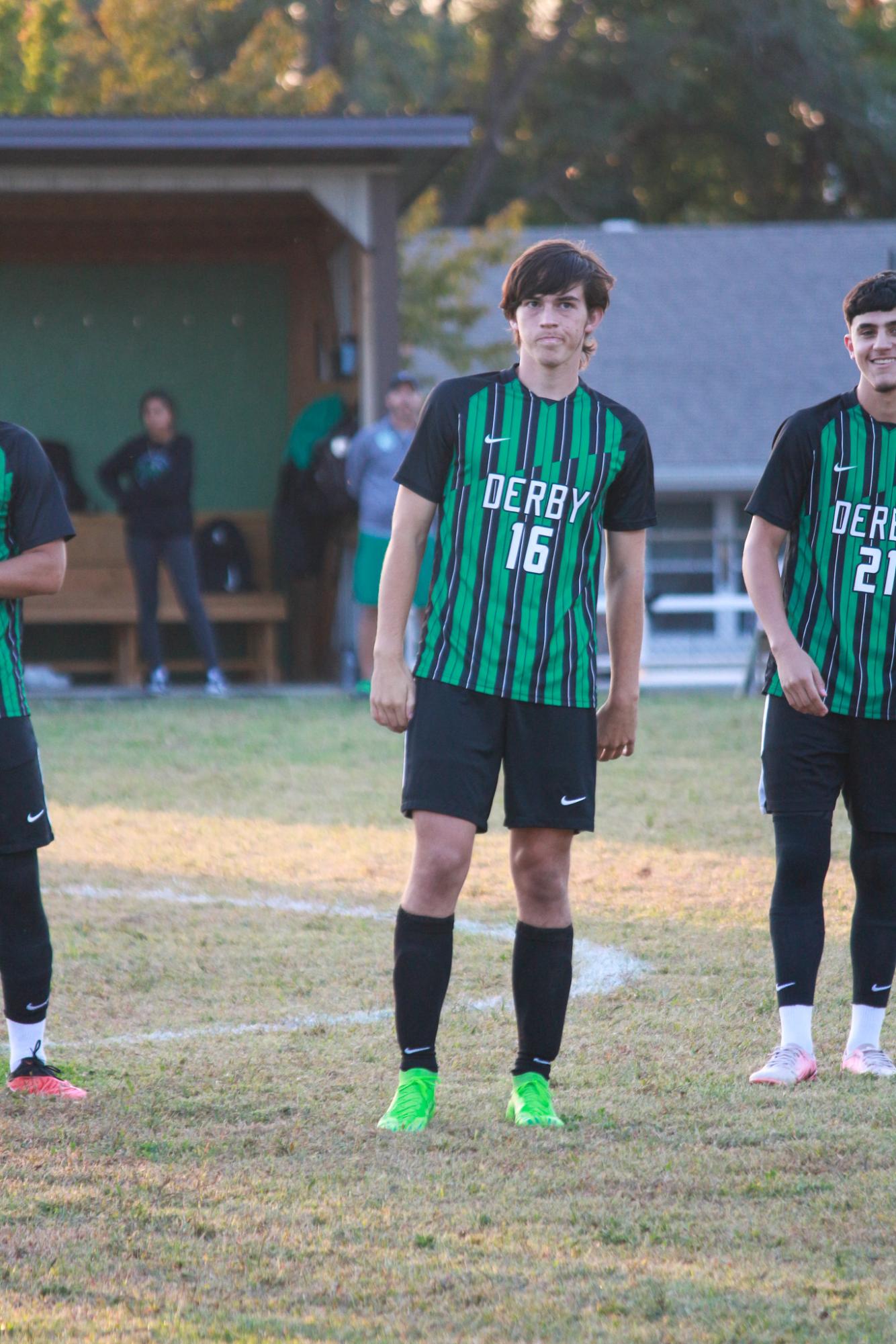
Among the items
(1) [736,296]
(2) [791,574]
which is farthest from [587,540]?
(1) [736,296]

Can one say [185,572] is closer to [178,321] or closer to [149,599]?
[149,599]

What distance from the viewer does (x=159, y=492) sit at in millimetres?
12250

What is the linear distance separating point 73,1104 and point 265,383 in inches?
489

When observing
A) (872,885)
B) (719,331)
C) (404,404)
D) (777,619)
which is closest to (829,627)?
(777,619)

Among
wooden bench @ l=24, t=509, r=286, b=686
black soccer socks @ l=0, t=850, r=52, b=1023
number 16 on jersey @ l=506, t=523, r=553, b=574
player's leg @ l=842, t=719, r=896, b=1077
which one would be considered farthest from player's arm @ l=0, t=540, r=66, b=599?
wooden bench @ l=24, t=509, r=286, b=686

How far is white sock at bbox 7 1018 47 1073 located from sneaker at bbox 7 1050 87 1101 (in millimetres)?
11

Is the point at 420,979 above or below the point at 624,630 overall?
below

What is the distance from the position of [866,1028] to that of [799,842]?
0.47m

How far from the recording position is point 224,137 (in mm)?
11992

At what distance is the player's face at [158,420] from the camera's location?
1239cm

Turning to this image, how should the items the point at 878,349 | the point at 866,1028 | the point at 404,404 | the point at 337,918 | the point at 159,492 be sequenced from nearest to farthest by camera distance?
the point at 878,349, the point at 866,1028, the point at 337,918, the point at 404,404, the point at 159,492

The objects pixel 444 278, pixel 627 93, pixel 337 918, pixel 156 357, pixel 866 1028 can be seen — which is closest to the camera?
pixel 866 1028

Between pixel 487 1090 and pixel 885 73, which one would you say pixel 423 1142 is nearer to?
pixel 487 1090

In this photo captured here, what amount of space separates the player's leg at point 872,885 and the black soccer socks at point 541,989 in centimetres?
75
